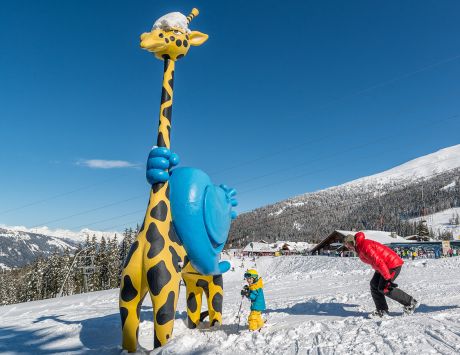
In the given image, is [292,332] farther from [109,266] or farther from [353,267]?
[109,266]

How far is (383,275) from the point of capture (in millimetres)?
6801

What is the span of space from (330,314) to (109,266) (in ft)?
141

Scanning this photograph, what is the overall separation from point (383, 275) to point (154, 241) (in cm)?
406

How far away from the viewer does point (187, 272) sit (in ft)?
24.1

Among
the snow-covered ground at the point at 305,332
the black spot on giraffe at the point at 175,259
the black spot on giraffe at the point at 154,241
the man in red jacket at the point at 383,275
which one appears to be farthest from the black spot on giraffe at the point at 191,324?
the man in red jacket at the point at 383,275

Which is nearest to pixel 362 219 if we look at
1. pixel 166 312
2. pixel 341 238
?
pixel 341 238

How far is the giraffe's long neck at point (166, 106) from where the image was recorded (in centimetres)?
686

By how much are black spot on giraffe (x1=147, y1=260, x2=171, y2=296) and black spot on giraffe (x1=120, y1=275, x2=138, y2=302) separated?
284mm

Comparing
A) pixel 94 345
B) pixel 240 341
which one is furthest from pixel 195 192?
pixel 94 345

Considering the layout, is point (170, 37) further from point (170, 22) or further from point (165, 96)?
point (165, 96)

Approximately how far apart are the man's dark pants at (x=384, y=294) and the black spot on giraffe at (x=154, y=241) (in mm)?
3912

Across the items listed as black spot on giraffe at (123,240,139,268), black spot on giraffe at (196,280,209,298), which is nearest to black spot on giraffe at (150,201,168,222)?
black spot on giraffe at (123,240,139,268)

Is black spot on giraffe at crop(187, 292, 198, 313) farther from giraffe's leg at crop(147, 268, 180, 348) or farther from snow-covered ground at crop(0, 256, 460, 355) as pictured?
giraffe's leg at crop(147, 268, 180, 348)

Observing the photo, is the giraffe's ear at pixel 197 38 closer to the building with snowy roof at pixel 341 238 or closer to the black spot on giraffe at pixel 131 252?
the black spot on giraffe at pixel 131 252
